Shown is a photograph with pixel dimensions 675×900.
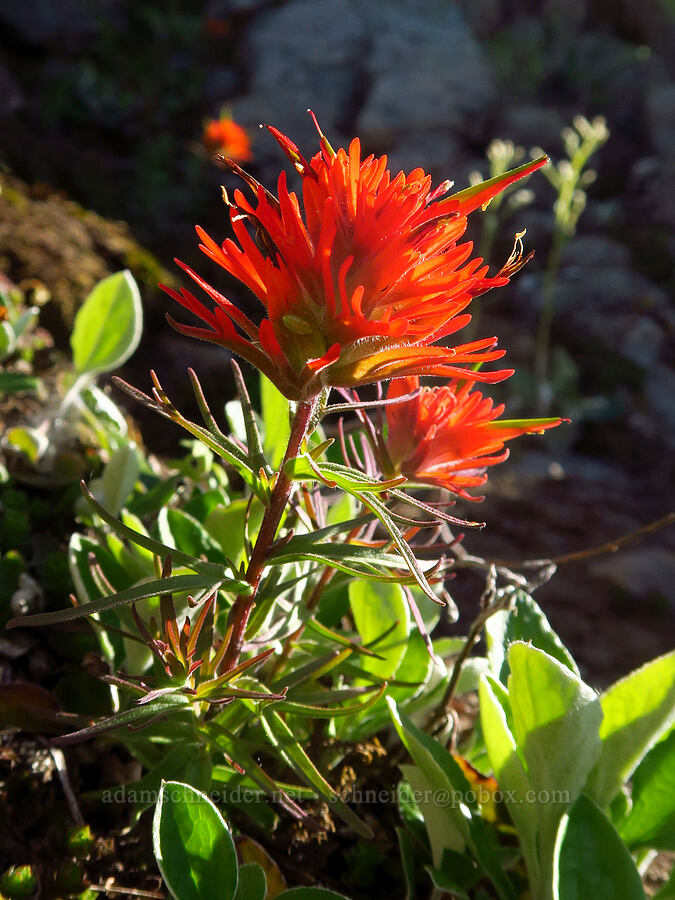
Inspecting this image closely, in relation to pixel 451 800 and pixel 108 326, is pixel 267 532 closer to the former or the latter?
pixel 451 800

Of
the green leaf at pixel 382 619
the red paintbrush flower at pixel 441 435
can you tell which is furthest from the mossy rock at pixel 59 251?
the red paintbrush flower at pixel 441 435

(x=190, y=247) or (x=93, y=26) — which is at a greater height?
(x=93, y=26)

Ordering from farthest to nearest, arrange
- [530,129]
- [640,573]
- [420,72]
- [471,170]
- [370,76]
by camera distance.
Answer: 1. [370,76]
2. [420,72]
3. [530,129]
4. [471,170]
5. [640,573]

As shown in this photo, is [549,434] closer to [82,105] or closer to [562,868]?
[562,868]

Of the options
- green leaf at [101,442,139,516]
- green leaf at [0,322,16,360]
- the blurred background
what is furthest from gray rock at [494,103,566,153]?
green leaf at [101,442,139,516]

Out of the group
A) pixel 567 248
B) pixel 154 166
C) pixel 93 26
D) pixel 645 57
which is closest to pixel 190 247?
pixel 154 166

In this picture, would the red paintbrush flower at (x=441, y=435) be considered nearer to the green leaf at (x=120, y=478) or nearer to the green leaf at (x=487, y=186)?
the green leaf at (x=487, y=186)

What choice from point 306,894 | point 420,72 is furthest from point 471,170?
point 306,894
